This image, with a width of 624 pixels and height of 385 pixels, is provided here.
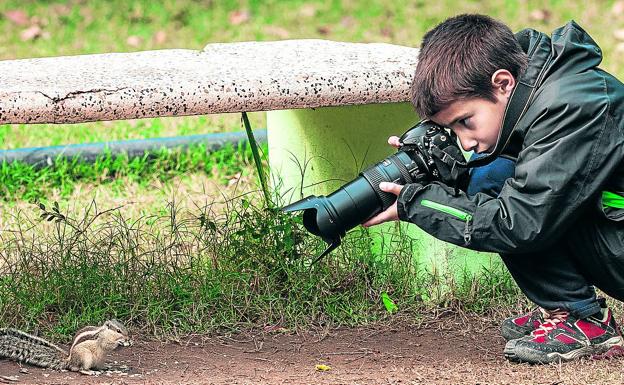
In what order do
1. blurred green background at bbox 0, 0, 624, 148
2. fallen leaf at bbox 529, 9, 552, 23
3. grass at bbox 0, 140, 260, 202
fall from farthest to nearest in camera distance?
fallen leaf at bbox 529, 9, 552, 23 < blurred green background at bbox 0, 0, 624, 148 < grass at bbox 0, 140, 260, 202

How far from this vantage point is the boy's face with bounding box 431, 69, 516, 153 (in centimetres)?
310

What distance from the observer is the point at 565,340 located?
3346mm

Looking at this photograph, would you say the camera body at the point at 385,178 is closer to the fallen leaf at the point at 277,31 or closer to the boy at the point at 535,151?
the boy at the point at 535,151

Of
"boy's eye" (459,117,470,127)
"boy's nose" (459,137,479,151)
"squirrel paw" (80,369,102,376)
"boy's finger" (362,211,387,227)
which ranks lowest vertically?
"squirrel paw" (80,369,102,376)

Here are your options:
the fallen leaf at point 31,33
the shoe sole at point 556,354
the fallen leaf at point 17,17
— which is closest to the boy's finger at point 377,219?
the shoe sole at point 556,354

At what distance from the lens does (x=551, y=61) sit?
306 centimetres

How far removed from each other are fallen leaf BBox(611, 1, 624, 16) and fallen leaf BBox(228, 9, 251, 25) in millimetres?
2790

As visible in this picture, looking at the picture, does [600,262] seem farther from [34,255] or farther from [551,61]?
[34,255]

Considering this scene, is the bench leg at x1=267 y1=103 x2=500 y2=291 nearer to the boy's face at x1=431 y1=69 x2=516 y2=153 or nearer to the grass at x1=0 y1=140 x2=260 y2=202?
the boy's face at x1=431 y1=69 x2=516 y2=153

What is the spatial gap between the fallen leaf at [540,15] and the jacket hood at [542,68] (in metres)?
5.41

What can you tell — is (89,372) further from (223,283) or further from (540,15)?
(540,15)

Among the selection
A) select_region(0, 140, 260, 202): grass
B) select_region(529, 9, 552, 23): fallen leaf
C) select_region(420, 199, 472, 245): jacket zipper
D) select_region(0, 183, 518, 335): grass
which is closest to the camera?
select_region(420, 199, 472, 245): jacket zipper

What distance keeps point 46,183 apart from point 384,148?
2.22m

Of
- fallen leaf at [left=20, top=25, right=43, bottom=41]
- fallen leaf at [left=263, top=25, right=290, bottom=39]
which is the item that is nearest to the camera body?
fallen leaf at [left=263, top=25, right=290, bottom=39]
